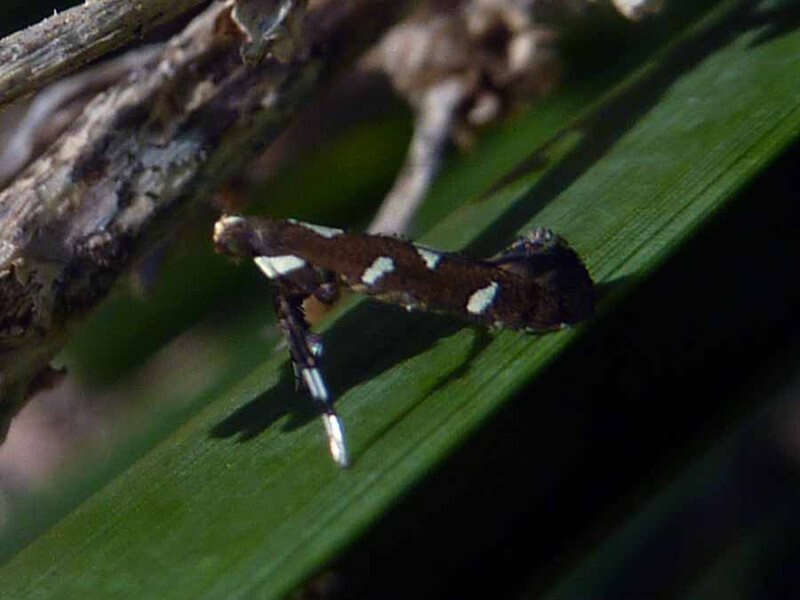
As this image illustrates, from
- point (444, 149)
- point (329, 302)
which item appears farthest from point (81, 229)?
point (444, 149)

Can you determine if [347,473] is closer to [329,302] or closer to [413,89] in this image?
[329,302]

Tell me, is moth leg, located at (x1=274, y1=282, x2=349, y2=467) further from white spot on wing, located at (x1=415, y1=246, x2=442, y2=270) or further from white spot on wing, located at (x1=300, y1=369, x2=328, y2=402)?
white spot on wing, located at (x1=415, y1=246, x2=442, y2=270)

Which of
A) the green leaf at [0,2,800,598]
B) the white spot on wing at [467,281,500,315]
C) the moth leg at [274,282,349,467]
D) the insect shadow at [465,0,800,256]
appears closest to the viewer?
the green leaf at [0,2,800,598]

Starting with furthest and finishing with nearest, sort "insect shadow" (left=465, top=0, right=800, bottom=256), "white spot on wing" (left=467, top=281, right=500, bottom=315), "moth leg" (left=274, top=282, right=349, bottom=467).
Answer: "insect shadow" (left=465, top=0, right=800, bottom=256), "white spot on wing" (left=467, top=281, right=500, bottom=315), "moth leg" (left=274, top=282, right=349, bottom=467)

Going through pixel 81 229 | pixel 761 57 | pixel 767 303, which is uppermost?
pixel 81 229

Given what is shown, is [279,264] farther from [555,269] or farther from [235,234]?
[555,269]

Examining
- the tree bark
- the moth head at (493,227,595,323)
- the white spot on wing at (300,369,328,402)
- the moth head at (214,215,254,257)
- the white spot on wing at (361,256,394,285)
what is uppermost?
the tree bark

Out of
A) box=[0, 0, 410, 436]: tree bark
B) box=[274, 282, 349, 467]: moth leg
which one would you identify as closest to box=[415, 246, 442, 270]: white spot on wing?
box=[274, 282, 349, 467]: moth leg
